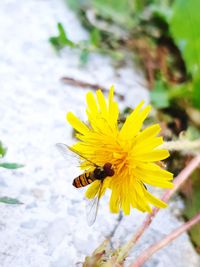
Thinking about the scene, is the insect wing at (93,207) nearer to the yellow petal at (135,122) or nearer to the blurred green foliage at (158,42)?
the yellow petal at (135,122)

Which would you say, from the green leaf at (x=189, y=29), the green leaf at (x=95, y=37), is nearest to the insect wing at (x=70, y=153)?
the green leaf at (x=189, y=29)

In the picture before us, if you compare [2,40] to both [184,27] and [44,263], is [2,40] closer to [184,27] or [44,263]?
[184,27]

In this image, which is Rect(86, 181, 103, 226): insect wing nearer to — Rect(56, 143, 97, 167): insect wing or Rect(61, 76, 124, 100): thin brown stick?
Rect(56, 143, 97, 167): insect wing

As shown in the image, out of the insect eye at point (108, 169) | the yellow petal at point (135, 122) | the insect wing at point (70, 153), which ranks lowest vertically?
the insect wing at point (70, 153)

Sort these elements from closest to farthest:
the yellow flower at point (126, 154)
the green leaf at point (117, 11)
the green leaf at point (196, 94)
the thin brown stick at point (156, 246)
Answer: the yellow flower at point (126, 154) < the thin brown stick at point (156, 246) < the green leaf at point (196, 94) < the green leaf at point (117, 11)

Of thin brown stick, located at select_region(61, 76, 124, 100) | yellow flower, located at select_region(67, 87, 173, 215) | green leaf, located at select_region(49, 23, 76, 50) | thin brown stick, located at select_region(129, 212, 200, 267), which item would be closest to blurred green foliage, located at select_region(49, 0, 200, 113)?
green leaf, located at select_region(49, 23, 76, 50)

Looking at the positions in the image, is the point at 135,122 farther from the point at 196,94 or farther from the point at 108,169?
the point at 196,94
